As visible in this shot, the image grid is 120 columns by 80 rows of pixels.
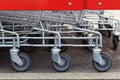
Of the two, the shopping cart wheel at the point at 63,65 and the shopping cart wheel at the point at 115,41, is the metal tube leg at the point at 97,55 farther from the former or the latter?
the shopping cart wheel at the point at 115,41

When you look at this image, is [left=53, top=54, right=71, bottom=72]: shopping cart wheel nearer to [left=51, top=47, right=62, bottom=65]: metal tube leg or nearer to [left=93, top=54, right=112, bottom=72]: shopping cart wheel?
[left=51, top=47, right=62, bottom=65]: metal tube leg

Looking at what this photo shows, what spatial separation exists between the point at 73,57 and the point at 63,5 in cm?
161

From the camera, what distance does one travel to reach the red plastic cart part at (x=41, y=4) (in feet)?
18.9

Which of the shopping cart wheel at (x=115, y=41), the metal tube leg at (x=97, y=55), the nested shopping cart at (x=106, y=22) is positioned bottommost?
the metal tube leg at (x=97, y=55)

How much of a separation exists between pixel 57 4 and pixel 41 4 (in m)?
0.23

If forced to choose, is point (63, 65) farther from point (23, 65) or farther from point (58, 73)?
point (23, 65)

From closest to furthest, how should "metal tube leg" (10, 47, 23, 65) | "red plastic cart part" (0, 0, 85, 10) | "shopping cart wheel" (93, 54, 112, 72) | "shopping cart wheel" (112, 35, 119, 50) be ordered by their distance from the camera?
1. "red plastic cart part" (0, 0, 85, 10)
2. "metal tube leg" (10, 47, 23, 65)
3. "shopping cart wheel" (93, 54, 112, 72)
4. "shopping cart wheel" (112, 35, 119, 50)

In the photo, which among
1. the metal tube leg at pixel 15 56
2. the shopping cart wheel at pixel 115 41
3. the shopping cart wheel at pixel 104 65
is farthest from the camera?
the shopping cart wheel at pixel 115 41

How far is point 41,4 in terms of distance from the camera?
577 centimetres

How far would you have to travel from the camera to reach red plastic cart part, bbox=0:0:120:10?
5766 mm

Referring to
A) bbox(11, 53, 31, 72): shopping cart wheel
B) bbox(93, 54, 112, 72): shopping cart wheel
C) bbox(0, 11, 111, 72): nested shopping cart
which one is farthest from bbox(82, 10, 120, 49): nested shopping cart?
bbox(11, 53, 31, 72): shopping cart wheel

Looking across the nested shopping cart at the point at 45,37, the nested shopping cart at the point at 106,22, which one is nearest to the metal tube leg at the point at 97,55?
the nested shopping cart at the point at 45,37

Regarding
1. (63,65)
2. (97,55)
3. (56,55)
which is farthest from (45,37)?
(97,55)

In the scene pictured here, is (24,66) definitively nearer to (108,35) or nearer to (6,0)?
(6,0)
